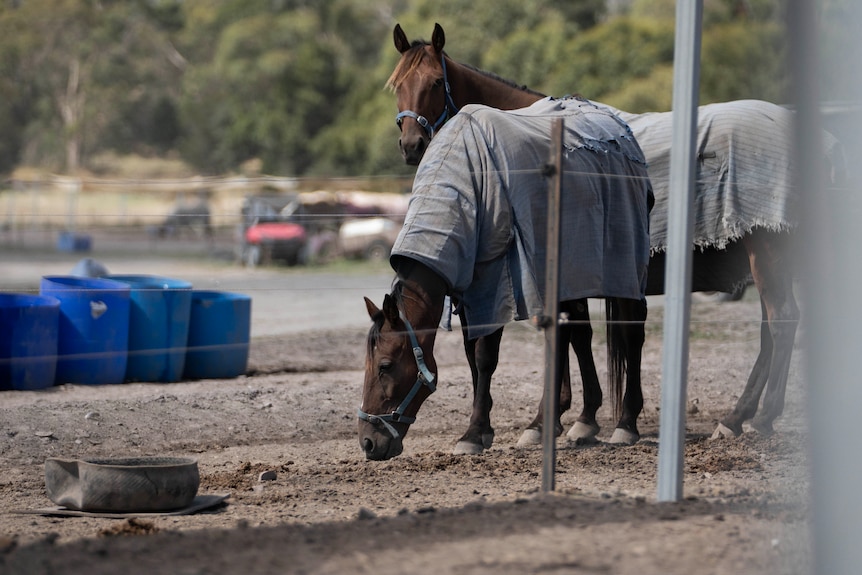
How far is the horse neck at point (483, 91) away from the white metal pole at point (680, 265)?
107 inches

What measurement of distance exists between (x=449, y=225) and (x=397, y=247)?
11.2 inches

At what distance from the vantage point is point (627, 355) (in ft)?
21.6

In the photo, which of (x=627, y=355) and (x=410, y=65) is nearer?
(x=627, y=355)

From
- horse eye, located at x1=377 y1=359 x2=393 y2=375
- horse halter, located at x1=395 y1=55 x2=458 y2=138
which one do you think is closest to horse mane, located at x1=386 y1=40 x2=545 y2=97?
horse halter, located at x1=395 y1=55 x2=458 y2=138

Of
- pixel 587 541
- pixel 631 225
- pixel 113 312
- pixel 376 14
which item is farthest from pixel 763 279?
pixel 376 14

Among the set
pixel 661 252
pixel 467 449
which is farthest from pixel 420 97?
pixel 467 449

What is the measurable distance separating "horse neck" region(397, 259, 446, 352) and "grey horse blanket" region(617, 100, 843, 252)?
6.39 ft

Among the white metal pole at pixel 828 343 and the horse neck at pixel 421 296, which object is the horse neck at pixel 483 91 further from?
the white metal pole at pixel 828 343

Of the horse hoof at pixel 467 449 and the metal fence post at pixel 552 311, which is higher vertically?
the metal fence post at pixel 552 311


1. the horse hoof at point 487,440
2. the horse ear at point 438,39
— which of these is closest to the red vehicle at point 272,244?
the horse ear at point 438,39

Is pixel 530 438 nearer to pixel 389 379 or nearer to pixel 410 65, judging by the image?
pixel 389 379

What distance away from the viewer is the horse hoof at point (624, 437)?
6.38 meters

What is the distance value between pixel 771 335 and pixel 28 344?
495cm

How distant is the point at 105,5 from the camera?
6188 cm
